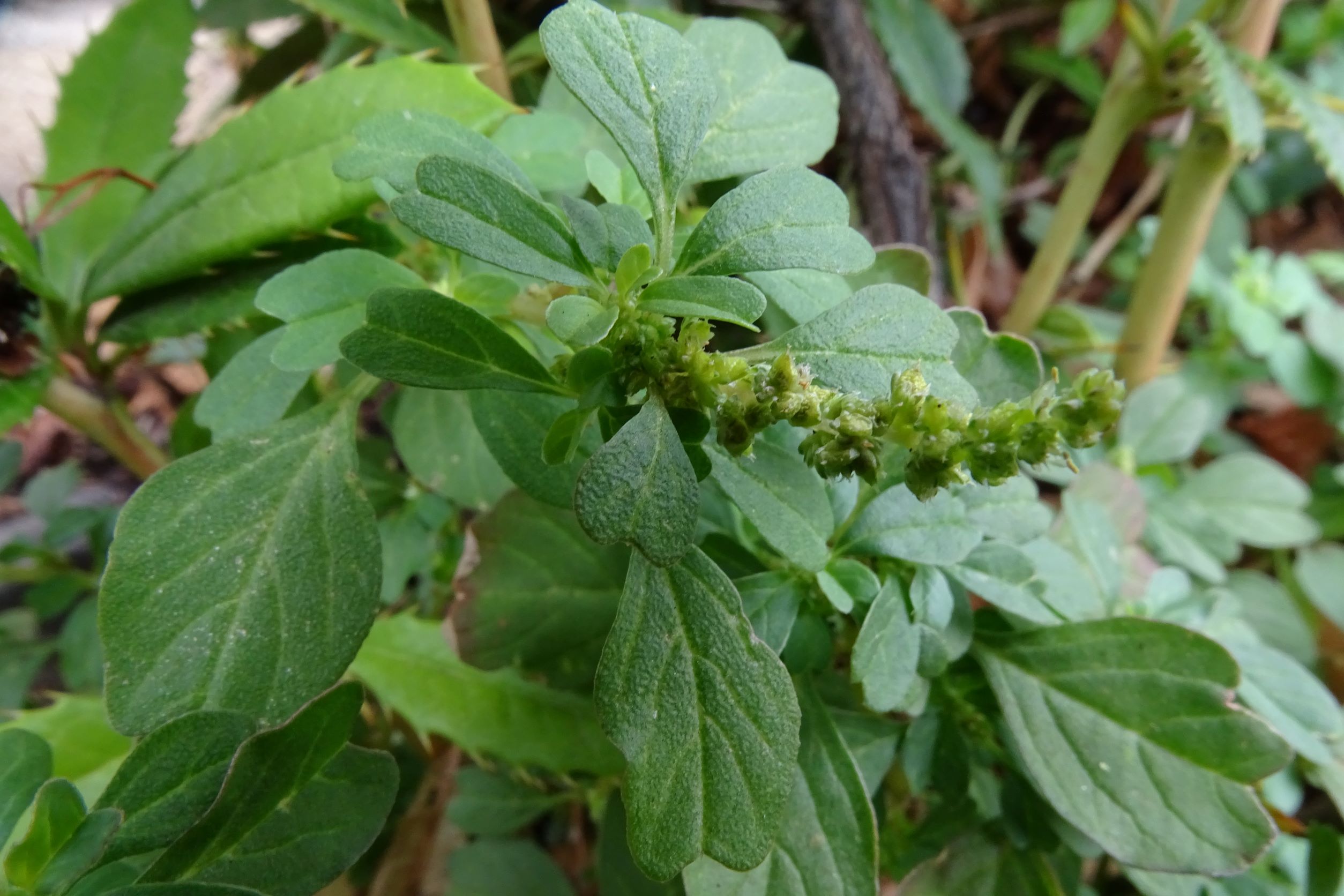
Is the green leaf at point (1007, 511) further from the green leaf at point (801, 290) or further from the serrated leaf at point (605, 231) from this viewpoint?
the serrated leaf at point (605, 231)

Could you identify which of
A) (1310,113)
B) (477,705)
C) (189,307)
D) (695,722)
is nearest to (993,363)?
(695,722)

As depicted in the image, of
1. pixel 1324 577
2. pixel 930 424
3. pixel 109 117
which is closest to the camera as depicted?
pixel 930 424

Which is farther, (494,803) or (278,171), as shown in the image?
(494,803)

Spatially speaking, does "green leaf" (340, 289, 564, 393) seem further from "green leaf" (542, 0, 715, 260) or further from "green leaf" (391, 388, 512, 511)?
"green leaf" (391, 388, 512, 511)

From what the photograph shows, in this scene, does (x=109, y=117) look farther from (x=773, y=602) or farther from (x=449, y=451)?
(x=773, y=602)

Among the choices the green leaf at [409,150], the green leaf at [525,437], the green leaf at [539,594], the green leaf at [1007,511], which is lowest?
the green leaf at [539,594]

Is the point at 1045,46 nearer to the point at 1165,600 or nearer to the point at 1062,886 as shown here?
the point at 1165,600

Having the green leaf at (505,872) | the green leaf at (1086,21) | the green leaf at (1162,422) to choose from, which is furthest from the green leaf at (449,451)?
the green leaf at (1086,21)
